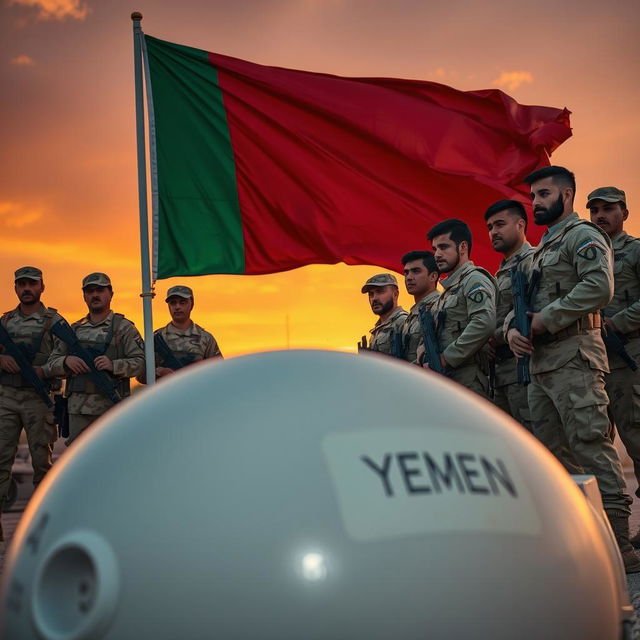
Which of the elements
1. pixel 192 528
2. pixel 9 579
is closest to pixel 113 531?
pixel 192 528

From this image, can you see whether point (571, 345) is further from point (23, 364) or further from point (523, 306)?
point (23, 364)

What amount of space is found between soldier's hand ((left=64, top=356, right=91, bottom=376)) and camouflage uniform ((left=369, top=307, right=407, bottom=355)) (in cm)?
254

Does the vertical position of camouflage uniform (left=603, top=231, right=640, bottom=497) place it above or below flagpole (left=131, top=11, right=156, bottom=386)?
below

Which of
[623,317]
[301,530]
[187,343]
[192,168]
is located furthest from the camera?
[187,343]

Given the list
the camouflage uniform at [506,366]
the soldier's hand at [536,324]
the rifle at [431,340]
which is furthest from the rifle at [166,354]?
the soldier's hand at [536,324]

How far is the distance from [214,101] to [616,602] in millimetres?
5859

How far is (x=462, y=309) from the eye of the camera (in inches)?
229

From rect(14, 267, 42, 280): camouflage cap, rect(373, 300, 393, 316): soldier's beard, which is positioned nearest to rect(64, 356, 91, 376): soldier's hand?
rect(14, 267, 42, 280): camouflage cap

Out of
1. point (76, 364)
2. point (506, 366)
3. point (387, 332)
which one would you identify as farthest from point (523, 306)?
point (76, 364)

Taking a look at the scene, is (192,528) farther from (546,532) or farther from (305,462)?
(546,532)

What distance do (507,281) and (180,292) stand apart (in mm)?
3971

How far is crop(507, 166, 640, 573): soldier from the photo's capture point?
14.0ft

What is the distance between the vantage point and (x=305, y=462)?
1.38 metres

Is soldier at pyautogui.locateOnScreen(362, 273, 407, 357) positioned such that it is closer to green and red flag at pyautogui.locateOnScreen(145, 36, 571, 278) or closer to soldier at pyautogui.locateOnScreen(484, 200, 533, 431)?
green and red flag at pyautogui.locateOnScreen(145, 36, 571, 278)
